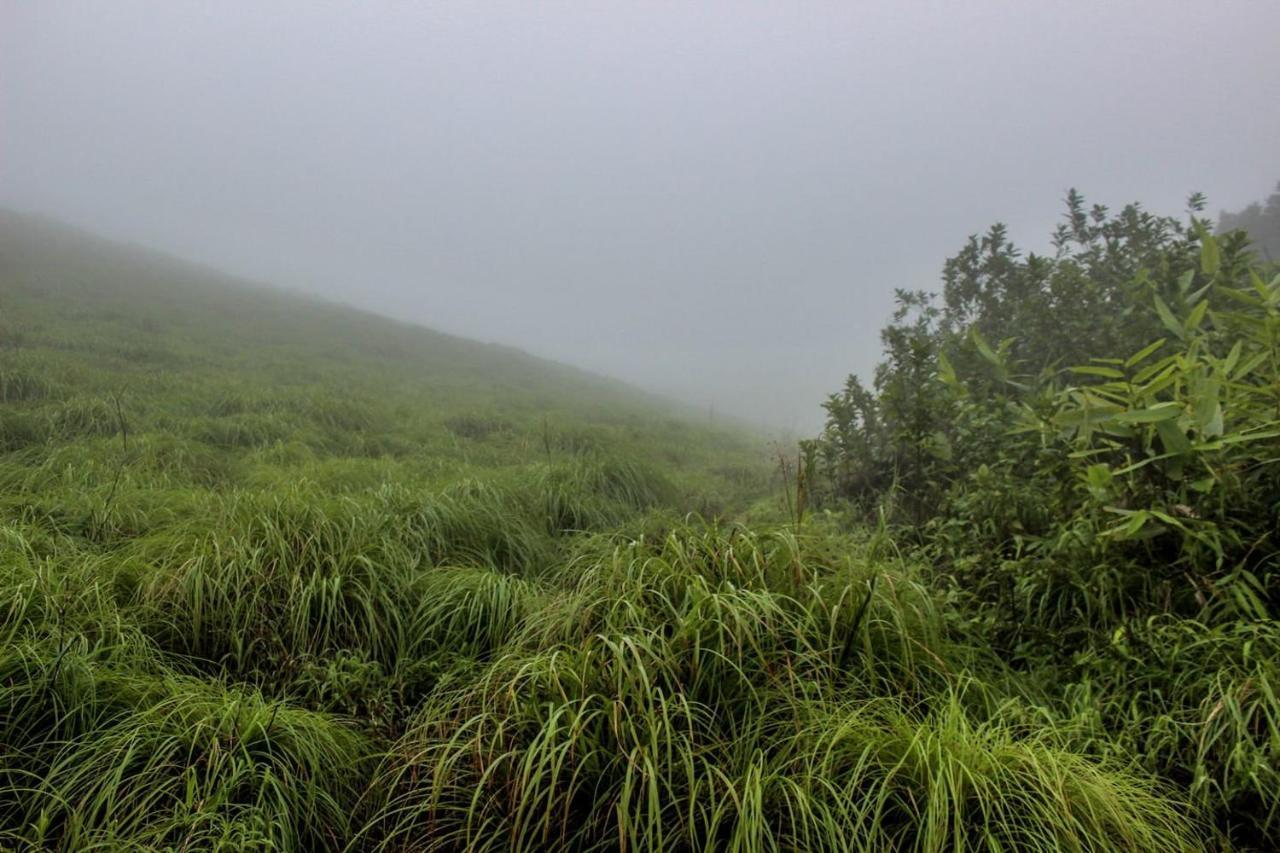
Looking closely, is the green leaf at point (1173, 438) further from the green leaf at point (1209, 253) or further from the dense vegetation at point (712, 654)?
the green leaf at point (1209, 253)

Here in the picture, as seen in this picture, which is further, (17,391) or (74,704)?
(17,391)

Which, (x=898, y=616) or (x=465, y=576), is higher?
(x=898, y=616)

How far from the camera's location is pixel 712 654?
6.79ft

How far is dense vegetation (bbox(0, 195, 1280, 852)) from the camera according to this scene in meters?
1.62

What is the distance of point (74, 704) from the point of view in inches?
76.9

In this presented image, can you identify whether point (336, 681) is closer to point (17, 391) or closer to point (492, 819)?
point (492, 819)

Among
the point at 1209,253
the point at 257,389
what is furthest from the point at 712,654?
the point at 257,389

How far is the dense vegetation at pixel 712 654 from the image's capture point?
1618 mm

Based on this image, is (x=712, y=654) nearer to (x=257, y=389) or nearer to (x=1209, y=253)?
(x=1209, y=253)

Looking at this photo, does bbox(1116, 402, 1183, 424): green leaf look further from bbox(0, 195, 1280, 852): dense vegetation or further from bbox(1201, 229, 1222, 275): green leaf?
bbox(1201, 229, 1222, 275): green leaf

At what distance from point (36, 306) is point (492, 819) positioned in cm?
2004

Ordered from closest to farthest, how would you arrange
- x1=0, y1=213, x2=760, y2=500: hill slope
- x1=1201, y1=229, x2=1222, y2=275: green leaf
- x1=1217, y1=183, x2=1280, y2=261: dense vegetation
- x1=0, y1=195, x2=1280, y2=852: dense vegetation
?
x1=0, y1=195, x2=1280, y2=852: dense vegetation → x1=1201, y1=229, x2=1222, y2=275: green leaf → x1=0, y1=213, x2=760, y2=500: hill slope → x1=1217, y1=183, x2=1280, y2=261: dense vegetation

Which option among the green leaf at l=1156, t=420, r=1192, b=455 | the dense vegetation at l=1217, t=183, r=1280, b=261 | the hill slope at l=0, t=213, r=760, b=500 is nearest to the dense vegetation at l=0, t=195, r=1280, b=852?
the green leaf at l=1156, t=420, r=1192, b=455

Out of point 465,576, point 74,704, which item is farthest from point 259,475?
point 74,704
